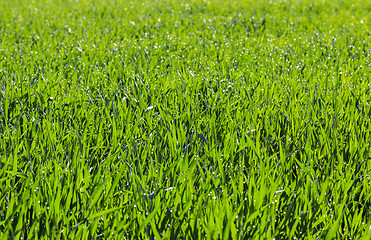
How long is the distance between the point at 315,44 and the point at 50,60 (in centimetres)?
293

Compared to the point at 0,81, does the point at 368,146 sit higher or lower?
lower

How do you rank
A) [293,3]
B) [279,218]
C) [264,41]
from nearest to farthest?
[279,218] → [264,41] → [293,3]

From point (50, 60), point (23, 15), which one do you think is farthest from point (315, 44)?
point (23, 15)

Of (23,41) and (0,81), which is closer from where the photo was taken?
(0,81)

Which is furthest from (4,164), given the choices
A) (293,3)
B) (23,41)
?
(293,3)

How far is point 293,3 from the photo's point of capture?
9055mm

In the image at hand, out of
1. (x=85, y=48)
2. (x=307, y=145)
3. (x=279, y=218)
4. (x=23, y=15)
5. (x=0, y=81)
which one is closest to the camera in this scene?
(x=279, y=218)

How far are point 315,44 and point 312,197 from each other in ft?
11.2

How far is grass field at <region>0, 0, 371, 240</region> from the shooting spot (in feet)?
5.61

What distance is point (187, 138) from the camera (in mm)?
2381

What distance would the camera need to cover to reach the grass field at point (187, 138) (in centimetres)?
171

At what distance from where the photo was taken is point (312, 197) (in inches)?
71.5

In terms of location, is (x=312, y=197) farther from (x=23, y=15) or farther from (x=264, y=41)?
(x=23, y=15)

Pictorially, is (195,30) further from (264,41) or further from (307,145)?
(307,145)
